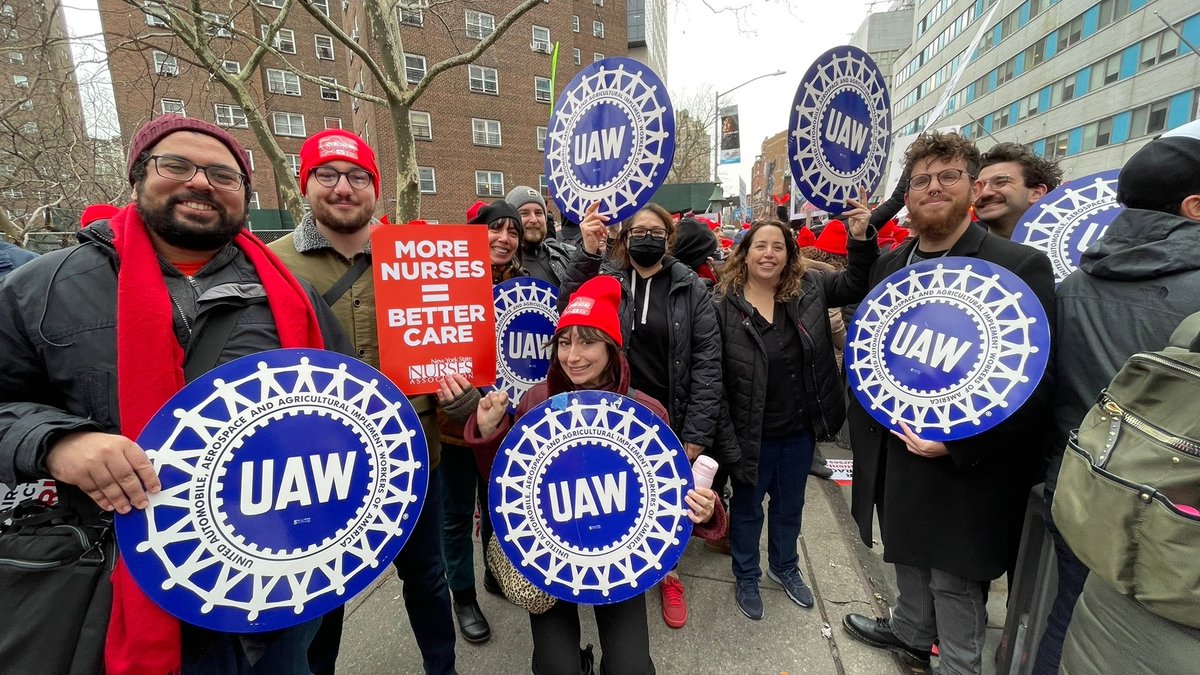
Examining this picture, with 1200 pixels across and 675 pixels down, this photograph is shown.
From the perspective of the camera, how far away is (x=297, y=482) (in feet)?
4.39

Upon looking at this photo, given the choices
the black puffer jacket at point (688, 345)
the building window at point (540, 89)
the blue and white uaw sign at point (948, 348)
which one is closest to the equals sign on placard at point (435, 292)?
the black puffer jacket at point (688, 345)

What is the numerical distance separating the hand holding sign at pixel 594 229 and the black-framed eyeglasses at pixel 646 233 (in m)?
0.17

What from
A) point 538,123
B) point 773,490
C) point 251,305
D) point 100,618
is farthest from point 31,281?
point 538,123

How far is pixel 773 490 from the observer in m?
3.03

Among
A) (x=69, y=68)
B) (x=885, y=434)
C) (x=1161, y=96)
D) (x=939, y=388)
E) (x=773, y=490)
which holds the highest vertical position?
(x=1161, y=96)

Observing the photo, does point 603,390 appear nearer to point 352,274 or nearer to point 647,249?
point 647,249

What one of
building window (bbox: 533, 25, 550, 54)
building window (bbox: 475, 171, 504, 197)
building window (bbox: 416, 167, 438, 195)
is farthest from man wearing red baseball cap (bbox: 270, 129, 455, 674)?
building window (bbox: 533, 25, 550, 54)

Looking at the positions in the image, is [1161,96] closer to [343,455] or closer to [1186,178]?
[1186,178]

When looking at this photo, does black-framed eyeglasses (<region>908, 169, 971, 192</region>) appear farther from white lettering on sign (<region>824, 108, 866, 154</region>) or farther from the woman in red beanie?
the woman in red beanie

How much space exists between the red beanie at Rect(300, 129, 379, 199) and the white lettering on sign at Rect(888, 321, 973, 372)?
7.77 feet

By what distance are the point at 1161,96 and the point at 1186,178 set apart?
34633mm

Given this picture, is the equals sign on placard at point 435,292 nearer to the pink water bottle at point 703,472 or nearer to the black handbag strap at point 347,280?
the black handbag strap at point 347,280

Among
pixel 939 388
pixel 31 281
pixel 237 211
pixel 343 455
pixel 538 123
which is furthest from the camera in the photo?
pixel 538 123

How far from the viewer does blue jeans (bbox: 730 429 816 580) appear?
9.43 ft
